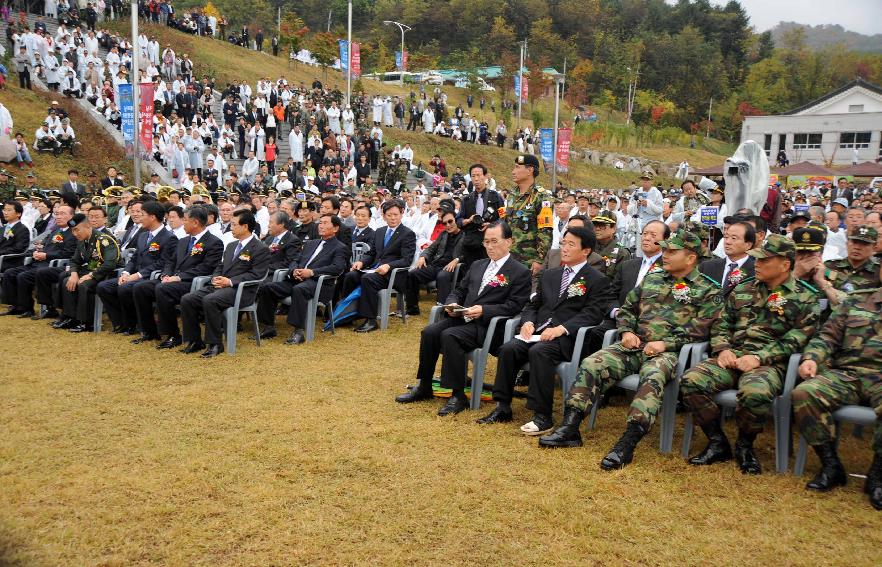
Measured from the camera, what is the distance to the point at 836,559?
320 cm

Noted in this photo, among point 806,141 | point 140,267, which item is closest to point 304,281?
point 140,267

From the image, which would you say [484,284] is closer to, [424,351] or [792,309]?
[424,351]

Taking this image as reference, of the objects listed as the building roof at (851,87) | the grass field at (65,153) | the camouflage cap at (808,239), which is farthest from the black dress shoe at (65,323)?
the building roof at (851,87)

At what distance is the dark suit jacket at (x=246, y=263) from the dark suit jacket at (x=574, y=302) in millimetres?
3508

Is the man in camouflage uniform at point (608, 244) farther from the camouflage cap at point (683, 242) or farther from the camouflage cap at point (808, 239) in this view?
the camouflage cap at point (808, 239)

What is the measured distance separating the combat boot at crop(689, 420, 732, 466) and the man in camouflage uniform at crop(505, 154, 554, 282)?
8.41 ft

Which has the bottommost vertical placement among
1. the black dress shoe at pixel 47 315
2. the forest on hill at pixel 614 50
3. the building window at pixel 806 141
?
the black dress shoe at pixel 47 315

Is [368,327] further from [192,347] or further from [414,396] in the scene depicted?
[414,396]

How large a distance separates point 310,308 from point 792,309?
5.12 metres

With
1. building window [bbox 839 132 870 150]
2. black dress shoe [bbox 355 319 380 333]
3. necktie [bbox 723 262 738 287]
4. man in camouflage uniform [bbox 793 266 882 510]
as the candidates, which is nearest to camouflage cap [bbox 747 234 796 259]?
man in camouflage uniform [bbox 793 266 882 510]

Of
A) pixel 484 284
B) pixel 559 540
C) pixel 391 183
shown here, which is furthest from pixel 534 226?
pixel 391 183

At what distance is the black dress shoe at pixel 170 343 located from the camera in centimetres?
751

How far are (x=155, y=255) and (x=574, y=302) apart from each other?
534cm

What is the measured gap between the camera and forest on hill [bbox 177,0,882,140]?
185 ft
